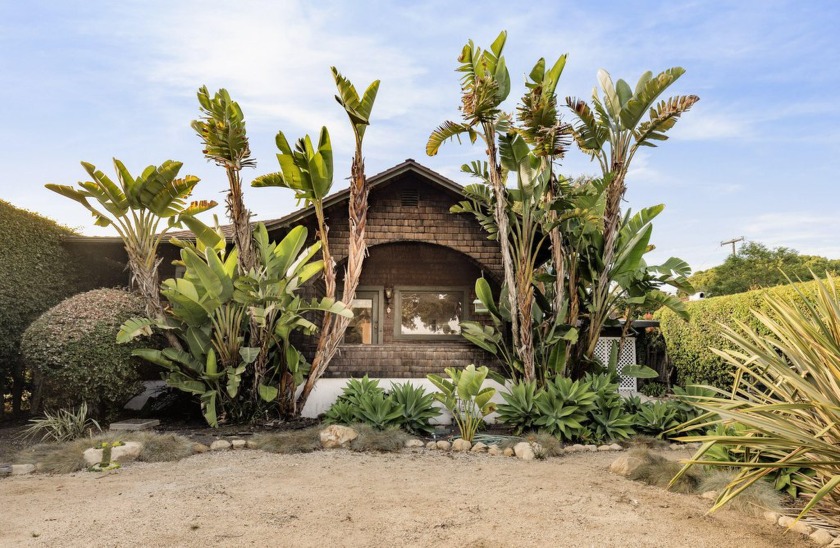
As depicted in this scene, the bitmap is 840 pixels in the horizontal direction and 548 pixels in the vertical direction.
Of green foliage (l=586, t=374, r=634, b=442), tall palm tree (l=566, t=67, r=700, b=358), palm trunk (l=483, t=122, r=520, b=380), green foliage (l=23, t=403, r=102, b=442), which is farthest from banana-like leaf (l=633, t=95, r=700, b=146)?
green foliage (l=23, t=403, r=102, b=442)

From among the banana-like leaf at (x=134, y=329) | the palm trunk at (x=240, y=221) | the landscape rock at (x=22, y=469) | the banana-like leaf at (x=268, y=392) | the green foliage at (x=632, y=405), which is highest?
the palm trunk at (x=240, y=221)

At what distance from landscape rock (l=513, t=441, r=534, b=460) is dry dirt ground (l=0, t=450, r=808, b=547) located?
0.55 meters

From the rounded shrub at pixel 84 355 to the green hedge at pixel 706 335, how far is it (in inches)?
408

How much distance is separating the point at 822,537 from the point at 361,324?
9.15m

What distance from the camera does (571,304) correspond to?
977 centimetres

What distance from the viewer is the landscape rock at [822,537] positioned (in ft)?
13.6

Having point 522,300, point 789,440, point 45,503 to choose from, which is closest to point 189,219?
point 45,503

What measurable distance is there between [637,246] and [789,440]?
21.0ft

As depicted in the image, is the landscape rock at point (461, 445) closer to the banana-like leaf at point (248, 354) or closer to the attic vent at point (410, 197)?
the banana-like leaf at point (248, 354)

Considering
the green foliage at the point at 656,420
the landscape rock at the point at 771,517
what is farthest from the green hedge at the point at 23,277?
the landscape rock at the point at 771,517

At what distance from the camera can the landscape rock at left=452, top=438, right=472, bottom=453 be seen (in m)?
7.89

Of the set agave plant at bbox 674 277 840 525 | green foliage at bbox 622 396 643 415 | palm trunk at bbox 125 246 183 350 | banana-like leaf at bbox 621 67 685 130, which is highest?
banana-like leaf at bbox 621 67 685 130

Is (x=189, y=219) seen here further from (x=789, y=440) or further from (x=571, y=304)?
(x=789, y=440)

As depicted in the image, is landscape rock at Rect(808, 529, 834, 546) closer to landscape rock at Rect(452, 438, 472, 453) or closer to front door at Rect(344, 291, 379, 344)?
landscape rock at Rect(452, 438, 472, 453)
